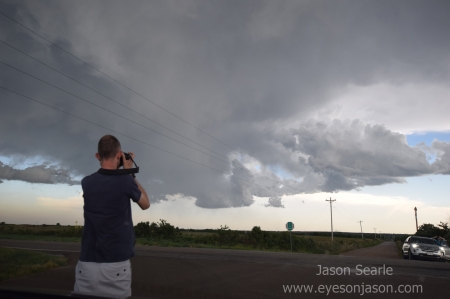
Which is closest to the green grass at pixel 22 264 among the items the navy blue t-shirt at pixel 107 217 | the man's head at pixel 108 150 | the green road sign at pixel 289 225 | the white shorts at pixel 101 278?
the white shorts at pixel 101 278

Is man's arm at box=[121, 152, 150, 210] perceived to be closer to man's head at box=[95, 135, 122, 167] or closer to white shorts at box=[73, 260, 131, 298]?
man's head at box=[95, 135, 122, 167]

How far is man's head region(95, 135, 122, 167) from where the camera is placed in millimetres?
3422

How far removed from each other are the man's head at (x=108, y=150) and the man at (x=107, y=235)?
0.18 m

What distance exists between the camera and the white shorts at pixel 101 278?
316 cm

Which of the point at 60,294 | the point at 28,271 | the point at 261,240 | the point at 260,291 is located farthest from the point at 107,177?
the point at 261,240

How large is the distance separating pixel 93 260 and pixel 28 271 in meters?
9.24

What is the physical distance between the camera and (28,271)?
10656mm

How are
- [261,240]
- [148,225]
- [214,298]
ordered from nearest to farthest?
[214,298] < [261,240] < [148,225]

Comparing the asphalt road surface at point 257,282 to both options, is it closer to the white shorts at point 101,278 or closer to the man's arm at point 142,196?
the white shorts at point 101,278

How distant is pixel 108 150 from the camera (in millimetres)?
3436

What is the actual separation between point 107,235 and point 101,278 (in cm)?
A: 38

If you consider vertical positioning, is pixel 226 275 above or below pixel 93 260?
below

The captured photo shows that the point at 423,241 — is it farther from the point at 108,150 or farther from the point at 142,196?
the point at 108,150

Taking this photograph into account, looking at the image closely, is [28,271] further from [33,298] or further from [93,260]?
[33,298]
